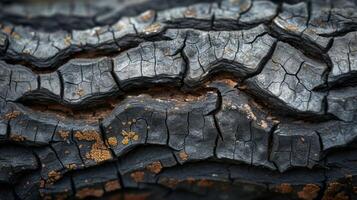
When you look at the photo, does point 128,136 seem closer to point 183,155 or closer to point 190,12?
point 183,155

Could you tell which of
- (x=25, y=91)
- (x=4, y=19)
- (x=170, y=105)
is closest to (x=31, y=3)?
(x=4, y=19)

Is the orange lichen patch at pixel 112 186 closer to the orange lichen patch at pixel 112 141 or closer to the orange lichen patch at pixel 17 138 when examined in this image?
the orange lichen patch at pixel 112 141

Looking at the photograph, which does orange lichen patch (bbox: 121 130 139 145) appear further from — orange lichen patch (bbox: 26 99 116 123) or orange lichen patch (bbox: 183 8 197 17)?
orange lichen patch (bbox: 183 8 197 17)

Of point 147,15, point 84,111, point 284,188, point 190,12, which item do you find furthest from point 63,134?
point 284,188

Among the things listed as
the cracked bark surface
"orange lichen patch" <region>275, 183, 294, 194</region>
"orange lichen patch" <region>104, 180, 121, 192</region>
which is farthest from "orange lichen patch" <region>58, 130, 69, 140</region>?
"orange lichen patch" <region>275, 183, 294, 194</region>

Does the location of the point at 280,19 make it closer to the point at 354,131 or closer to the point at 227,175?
the point at 354,131
